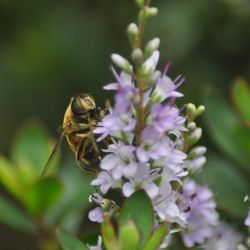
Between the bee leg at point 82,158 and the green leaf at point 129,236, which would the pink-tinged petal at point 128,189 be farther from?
the bee leg at point 82,158

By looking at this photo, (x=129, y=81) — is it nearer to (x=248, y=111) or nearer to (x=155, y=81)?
(x=155, y=81)

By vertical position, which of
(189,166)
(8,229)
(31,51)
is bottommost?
(8,229)

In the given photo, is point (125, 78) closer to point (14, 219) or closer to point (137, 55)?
point (137, 55)

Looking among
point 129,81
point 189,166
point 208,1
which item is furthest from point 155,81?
point 208,1

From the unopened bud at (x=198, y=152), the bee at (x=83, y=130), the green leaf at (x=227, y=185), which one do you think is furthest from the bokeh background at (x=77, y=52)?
the unopened bud at (x=198, y=152)

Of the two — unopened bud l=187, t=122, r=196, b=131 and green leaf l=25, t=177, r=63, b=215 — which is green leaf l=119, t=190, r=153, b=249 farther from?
green leaf l=25, t=177, r=63, b=215

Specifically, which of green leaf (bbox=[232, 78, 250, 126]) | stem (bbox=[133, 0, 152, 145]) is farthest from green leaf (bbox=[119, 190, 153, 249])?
green leaf (bbox=[232, 78, 250, 126])

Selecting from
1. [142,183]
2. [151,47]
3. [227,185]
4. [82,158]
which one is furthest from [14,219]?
[151,47]
